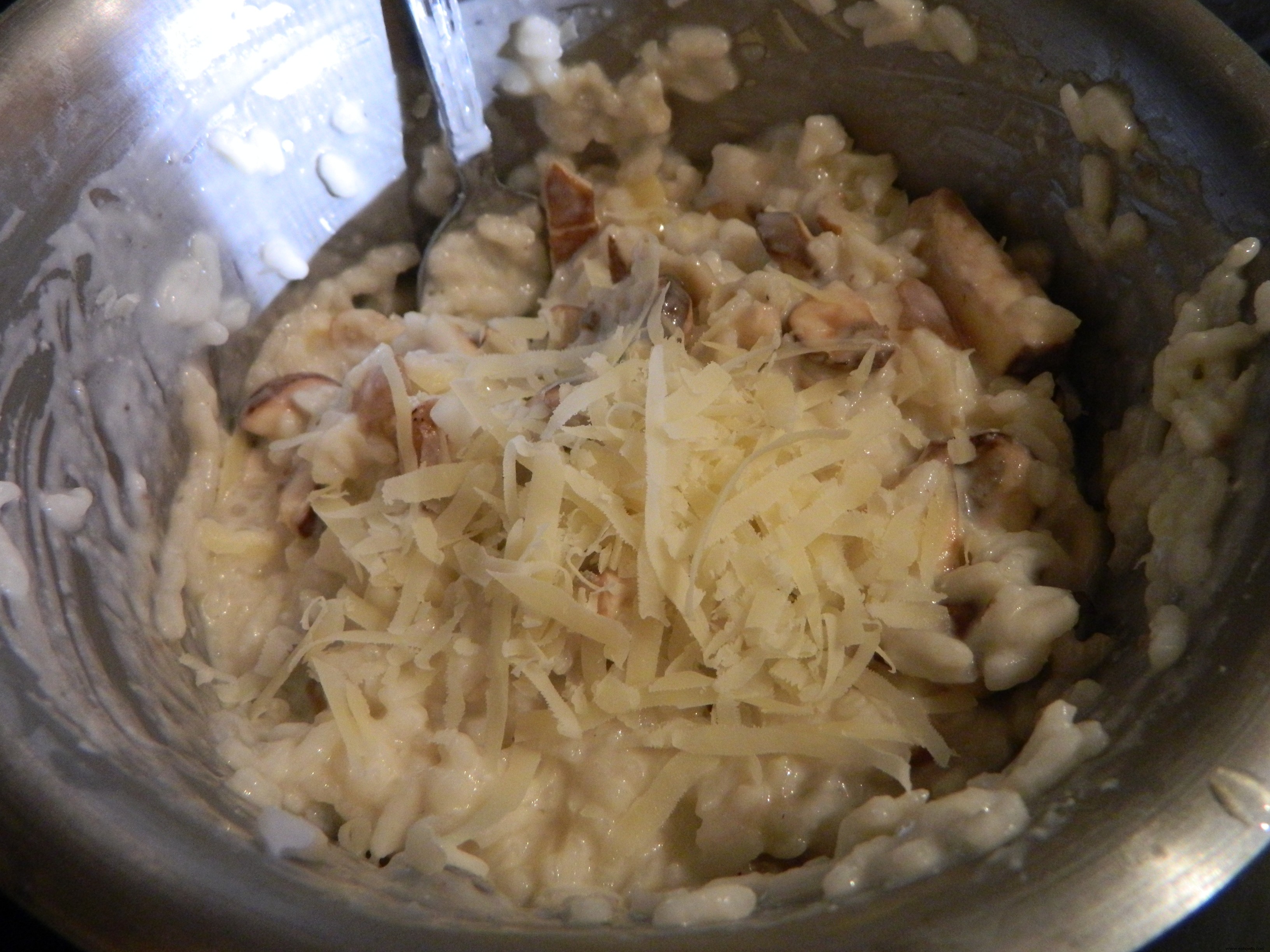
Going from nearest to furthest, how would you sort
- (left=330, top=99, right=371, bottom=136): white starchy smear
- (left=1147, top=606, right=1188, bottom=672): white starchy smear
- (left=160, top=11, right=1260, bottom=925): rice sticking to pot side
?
(left=1147, top=606, right=1188, bottom=672): white starchy smear, (left=160, top=11, right=1260, bottom=925): rice sticking to pot side, (left=330, top=99, right=371, bottom=136): white starchy smear

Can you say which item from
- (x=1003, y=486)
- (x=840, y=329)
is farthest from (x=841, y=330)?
(x=1003, y=486)

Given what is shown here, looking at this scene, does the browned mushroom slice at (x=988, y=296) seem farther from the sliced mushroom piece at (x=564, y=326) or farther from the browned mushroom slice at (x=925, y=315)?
the sliced mushroom piece at (x=564, y=326)

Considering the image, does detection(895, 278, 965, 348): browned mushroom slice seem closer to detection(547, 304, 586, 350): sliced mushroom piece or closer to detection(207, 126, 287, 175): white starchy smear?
detection(547, 304, 586, 350): sliced mushroom piece

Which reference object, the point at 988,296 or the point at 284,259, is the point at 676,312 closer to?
the point at 988,296

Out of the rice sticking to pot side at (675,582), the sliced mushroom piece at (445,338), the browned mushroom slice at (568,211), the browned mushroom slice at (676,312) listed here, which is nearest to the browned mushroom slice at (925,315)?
the rice sticking to pot side at (675,582)

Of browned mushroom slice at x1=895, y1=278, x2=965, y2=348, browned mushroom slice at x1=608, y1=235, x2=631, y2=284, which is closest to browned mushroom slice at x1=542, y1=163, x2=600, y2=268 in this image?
browned mushroom slice at x1=608, y1=235, x2=631, y2=284

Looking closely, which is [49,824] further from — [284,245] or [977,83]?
[977,83]
